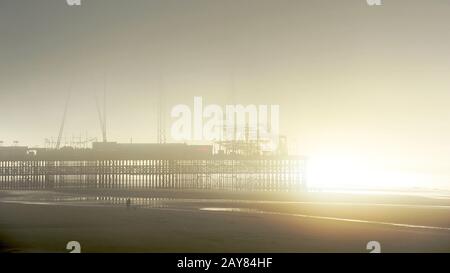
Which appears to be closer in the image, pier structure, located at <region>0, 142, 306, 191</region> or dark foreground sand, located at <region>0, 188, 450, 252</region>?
dark foreground sand, located at <region>0, 188, 450, 252</region>

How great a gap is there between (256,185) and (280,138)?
682 inches

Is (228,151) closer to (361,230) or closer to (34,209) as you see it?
(34,209)

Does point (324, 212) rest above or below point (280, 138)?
below

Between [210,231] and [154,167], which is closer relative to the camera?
[210,231]

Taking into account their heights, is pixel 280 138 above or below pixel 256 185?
above

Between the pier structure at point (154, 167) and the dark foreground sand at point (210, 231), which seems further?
the pier structure at point (154, 167)
